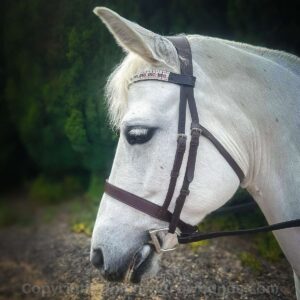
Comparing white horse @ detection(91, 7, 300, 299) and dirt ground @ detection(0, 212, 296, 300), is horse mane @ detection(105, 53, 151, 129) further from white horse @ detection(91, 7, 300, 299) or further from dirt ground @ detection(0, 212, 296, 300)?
dirt ground @ detection(0, 212, 296, 300)

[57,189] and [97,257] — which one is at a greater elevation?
[97,257]

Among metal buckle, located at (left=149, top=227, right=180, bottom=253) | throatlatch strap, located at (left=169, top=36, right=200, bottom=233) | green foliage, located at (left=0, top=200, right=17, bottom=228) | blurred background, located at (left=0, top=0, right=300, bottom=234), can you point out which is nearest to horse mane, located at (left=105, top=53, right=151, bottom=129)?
throatlatch strap, located at (left=169, top=36, right=200, bottom=233)

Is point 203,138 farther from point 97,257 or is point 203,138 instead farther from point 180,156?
point 97,257

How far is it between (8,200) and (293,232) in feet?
20.7

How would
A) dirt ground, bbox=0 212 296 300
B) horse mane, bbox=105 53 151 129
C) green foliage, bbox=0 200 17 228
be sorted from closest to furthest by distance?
horse mane, bbox=105 53 151 129, dirt ground, bbox=0 212 296 300, green foliage, bbox=0 200 17 228

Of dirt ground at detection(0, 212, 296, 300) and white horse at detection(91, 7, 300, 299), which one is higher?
white horse at detection(91, 7, 300, 299)

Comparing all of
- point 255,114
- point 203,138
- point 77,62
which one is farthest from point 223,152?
point 77,62

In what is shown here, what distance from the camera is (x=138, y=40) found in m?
1.41

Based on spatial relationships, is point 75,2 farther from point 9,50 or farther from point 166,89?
point 9,50

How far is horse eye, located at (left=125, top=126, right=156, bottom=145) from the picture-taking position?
4.85ft

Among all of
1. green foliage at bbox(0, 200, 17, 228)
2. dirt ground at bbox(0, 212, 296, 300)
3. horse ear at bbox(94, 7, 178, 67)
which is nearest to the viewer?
horse ear at bbox(94, 7, 178, 67)

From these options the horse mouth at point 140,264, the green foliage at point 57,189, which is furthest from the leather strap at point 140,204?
the green foliage at point 57,189

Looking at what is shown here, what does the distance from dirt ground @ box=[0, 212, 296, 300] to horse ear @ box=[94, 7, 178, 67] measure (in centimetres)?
194

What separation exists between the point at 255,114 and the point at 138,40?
2.13 feet
